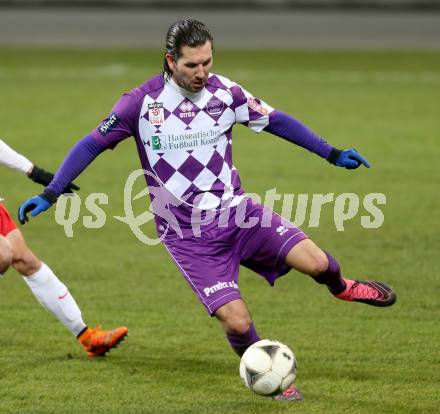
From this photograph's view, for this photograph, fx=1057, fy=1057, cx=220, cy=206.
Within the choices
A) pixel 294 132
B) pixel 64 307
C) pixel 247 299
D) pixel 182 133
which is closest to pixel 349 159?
pixel 294 132

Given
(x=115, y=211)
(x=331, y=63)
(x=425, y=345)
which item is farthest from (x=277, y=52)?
(x=425, y=345)

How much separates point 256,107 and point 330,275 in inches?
44.7

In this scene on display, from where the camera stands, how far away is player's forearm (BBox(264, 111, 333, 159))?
261 inches

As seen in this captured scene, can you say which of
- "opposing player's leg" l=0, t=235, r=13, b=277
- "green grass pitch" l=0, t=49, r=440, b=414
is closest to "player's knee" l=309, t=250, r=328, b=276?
"green grass pitch" l=0, t=49, r=440, b=414

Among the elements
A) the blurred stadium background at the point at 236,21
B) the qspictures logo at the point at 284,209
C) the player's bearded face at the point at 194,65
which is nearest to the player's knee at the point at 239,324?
the player's bearded face at the point at 194,65

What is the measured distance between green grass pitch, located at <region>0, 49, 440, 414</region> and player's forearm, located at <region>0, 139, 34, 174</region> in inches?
49.7

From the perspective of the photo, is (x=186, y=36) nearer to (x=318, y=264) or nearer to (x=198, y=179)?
(x=198, y=179)

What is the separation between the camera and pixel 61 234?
35.2 feet

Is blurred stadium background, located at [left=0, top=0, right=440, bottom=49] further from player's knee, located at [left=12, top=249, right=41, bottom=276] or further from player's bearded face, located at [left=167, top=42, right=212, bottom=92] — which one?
player's bearded face, located at [left=167, top=42, right=212, bottom=92]

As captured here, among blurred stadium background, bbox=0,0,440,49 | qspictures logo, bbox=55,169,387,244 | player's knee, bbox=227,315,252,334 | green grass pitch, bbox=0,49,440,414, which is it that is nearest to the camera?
player's knee, bbox=227,315,252,334

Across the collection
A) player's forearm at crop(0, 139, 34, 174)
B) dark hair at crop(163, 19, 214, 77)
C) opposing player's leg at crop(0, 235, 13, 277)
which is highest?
dark hair at crop(163, 19, 214, 77)

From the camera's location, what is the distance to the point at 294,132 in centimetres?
663

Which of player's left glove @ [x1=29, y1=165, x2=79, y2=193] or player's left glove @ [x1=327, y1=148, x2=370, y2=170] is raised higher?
player's left glove @ [x1=327, y1=148, x2=370, y2=170]

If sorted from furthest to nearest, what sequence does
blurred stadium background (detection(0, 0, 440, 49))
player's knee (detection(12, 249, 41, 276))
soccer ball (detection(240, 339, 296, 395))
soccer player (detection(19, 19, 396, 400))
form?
blurred stadium background (detection(0, 0, 440, 49))
player's knee (detection(12, 249, 41, 276))
soccer player (detection(19, 19, 396, 400))
soccer ball (detection(240, 339, 296, 395))
